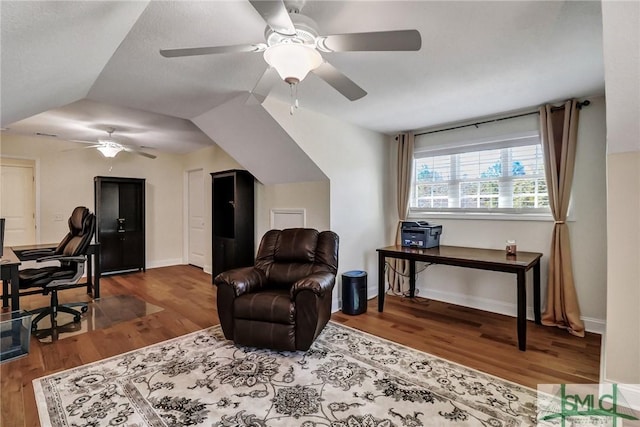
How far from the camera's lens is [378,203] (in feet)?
14.5

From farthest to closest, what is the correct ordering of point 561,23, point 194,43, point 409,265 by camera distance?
1. point 409,265
2. point 194,43
3. point 561,23

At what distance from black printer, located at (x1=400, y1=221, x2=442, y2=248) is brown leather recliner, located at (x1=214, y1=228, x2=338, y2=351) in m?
1.13

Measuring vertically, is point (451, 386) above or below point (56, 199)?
below

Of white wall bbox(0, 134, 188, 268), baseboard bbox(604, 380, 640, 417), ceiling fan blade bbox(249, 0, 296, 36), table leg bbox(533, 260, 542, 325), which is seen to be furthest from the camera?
white wall bbox(0, 134, 188, 268)

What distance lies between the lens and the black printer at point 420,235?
11.9 feet

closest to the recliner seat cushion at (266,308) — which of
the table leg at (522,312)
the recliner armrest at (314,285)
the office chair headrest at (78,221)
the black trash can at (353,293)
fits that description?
the recliner armrest at (314,285)

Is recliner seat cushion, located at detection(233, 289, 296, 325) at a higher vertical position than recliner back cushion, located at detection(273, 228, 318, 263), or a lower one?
lower

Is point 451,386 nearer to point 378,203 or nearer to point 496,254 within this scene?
point 496,254

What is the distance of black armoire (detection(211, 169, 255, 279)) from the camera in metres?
4.64

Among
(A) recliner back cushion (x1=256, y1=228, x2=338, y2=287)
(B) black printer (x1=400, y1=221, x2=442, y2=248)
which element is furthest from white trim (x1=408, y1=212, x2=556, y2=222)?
(A) recliner back cushion (x1=256, y1=228, x2=338, y2=287)

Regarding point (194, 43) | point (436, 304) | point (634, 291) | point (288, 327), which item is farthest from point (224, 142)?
point (634, 291)

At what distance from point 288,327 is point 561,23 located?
108 inches

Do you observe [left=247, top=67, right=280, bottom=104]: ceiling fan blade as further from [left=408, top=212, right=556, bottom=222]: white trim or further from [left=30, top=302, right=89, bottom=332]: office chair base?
[left=30, top=302, right=89, bottom=332]: office chair base

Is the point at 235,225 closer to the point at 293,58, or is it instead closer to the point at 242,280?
the point at 242,280
